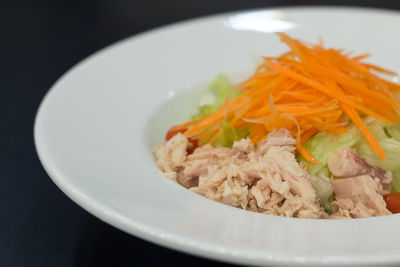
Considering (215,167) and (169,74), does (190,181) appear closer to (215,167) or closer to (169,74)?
(215,167)

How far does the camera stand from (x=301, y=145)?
2.79 m

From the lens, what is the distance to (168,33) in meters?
4.31

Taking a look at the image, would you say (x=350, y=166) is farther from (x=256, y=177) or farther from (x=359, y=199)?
(x=256, y=177)

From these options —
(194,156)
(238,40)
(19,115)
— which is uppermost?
(238,40)

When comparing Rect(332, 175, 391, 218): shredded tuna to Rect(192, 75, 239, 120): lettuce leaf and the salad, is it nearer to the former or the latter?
the salad

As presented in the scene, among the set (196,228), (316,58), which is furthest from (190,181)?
(316,58)

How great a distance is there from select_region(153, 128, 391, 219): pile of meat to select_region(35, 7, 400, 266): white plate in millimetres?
161

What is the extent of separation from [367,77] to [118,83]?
1648 millimetres

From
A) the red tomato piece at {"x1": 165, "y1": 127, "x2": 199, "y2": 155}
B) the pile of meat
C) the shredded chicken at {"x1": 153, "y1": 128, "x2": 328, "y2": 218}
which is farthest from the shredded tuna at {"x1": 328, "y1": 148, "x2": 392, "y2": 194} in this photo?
the red tomato piece at {"x1": 165, "y1": 127, "x2": 199, "y2": 155}

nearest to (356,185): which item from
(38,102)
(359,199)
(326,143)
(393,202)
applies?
(359,199)

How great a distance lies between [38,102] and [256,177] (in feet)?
8.11

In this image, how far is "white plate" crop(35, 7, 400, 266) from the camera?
2.00m

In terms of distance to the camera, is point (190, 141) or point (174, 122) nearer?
point (190, 141)

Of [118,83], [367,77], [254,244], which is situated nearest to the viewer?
[254,244]
